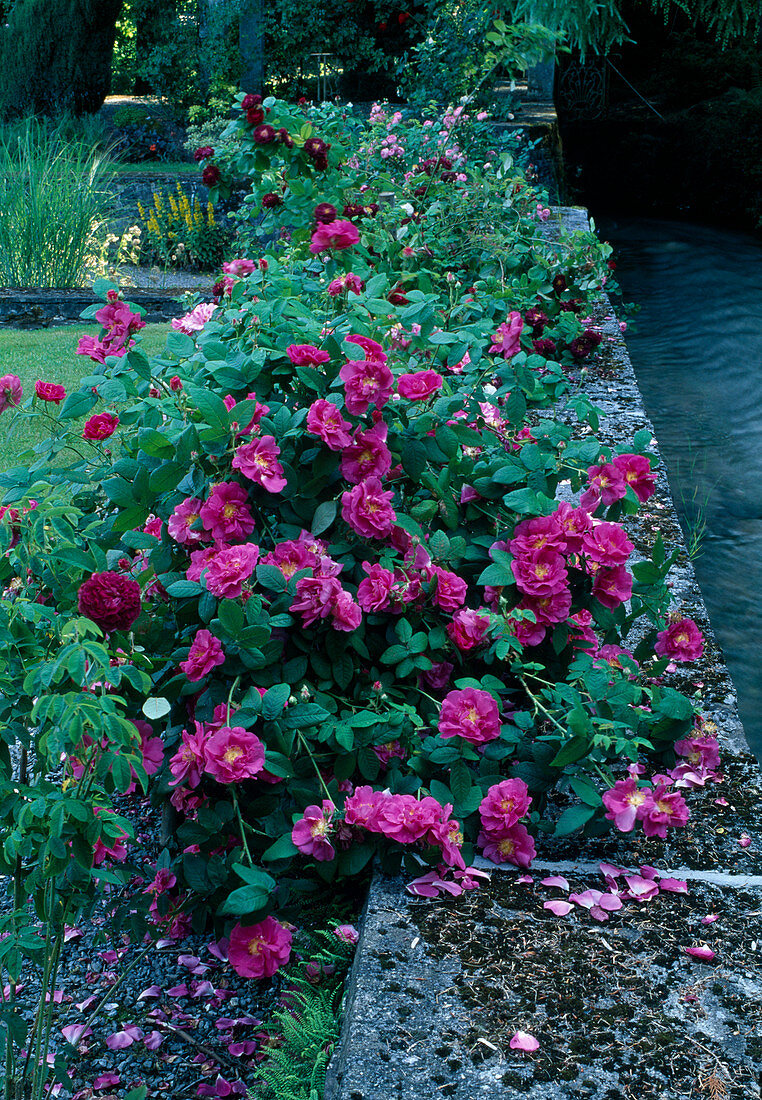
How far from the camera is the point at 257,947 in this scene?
4.50ft

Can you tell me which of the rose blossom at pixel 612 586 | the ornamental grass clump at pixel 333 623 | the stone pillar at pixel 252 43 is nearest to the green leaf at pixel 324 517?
the ornamental grass clump at pixel 333 623

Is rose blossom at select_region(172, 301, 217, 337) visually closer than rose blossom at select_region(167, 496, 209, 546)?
No

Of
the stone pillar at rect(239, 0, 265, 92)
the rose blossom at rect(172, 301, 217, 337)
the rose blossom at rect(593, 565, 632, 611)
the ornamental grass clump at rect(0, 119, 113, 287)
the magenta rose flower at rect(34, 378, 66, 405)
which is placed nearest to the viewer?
the rose blossom at rect(593, 565, 632, 611)

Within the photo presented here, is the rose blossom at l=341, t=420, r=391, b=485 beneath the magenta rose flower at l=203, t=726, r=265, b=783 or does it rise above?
above

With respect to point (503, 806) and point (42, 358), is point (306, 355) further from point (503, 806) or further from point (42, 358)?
point (42, 358)

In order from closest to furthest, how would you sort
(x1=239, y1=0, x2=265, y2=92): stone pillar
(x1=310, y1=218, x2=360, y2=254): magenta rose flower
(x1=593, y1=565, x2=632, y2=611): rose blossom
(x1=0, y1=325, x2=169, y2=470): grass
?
(x1=593, y1=565, x2=632, y2=611): rose blossom, (x1=310, y1=218, x2=360, y2=254): magenta rose flower, (x1=0, y1=325, x2=169, y2=470): grass, (x1=239, y1=0, x2=265, y2=92): stone pillar

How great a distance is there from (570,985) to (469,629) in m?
0.58

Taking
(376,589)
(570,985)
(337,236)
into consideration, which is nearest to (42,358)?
(337,236)

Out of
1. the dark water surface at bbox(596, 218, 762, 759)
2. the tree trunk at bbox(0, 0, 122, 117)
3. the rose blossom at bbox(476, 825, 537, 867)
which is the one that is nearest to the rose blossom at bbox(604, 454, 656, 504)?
the rose blossom at bbox(476, 825, 537, 867)

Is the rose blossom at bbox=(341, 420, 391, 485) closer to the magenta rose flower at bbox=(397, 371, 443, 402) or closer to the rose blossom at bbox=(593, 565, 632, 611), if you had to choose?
the magenta rose flower at bbox=(397, 371, 443, 402)

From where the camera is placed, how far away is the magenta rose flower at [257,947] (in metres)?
1.37

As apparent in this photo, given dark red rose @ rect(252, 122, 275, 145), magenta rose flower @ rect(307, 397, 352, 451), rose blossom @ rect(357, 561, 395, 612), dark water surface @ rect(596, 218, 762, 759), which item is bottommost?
dark water surface @ rect(596, 218, 762, 759)

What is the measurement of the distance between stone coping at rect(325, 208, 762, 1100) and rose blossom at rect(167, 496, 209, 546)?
642 mm

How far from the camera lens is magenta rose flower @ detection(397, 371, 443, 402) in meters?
1.61
